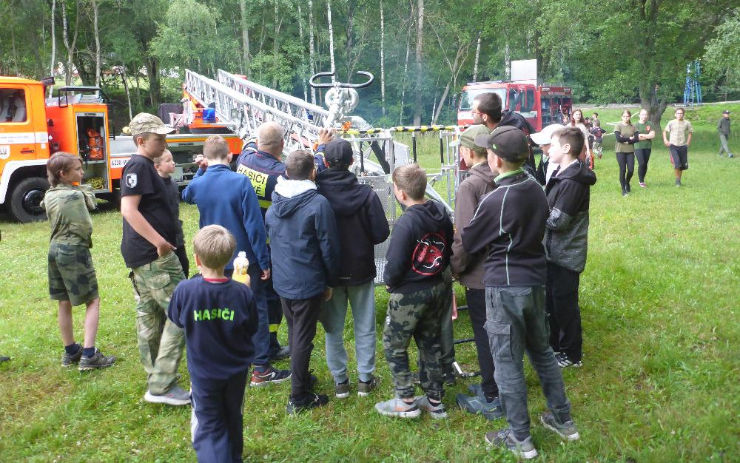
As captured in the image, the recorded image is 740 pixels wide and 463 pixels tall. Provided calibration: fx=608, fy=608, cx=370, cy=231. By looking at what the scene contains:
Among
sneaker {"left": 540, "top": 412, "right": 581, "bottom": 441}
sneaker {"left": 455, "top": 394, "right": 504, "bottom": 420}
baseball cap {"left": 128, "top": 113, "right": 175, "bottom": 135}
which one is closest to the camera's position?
sneaker {"left": 540, "top": 412, "right": 581, "bottom": 441}

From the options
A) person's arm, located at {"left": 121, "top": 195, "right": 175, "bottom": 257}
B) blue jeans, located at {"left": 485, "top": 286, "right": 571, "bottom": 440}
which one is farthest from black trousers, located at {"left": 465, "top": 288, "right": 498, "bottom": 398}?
person's arm, located at {"left": 121, "top": 195, "right": 175, "bottom": 257}

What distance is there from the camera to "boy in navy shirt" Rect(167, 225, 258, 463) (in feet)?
9.27

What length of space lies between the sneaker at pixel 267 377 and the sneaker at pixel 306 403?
428 mm

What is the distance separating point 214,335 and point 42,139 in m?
9.42

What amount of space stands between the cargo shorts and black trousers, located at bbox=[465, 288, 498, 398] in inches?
108

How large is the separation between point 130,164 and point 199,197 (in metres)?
0.50

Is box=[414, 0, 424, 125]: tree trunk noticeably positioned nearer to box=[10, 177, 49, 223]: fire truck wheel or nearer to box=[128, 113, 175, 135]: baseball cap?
box=[10, 177, 49, 223]: fire truck wheel

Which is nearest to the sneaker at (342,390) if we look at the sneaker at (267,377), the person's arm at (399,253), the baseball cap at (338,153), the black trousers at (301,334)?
the black trousers at (301,334)

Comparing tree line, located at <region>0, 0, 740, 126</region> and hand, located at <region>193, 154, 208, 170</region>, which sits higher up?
tree line, located at <region>0, 0, 740, 126</region>

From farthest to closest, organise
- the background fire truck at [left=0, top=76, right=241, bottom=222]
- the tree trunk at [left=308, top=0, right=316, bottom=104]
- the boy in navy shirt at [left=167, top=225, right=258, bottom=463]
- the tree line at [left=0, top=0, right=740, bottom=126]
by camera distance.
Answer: the tree trunk at [left=308, top=0, right=316, bottom=104] → the tree line at [left=0, top=0, right=740, bottom=126] → the background fire truck at [left=0, top=76, right=241, bottom=222] → the boy in navy shirt at [left=167, top=225, right=258, bottom=463]

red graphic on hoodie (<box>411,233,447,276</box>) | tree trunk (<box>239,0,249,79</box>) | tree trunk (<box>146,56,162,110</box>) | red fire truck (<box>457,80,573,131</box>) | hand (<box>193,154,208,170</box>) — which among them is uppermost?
tree trunk (<box>239,0,249,79</box>)

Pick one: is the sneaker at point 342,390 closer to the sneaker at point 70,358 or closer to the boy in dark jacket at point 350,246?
the boy in dark jacket at point 350,246

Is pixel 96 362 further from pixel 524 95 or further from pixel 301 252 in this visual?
pixel 524 95

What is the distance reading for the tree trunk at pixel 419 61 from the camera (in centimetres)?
3050
